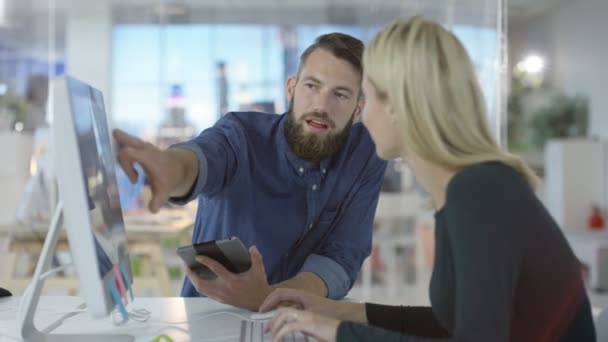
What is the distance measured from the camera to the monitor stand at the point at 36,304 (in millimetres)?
1176

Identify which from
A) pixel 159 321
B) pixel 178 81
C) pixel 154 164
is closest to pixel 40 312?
pixel 159 321

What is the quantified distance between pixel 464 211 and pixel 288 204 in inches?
33.6

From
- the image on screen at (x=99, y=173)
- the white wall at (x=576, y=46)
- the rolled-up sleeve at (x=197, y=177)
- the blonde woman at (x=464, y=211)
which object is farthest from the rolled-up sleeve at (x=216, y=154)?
the white wall at (x=576, y=46)

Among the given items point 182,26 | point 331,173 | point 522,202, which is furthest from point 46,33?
point 522,202

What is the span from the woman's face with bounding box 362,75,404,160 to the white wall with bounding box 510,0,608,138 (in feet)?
28.5

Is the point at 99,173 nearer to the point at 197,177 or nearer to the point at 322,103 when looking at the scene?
the point at 197,177

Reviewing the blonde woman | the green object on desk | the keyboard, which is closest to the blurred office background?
the keyboard

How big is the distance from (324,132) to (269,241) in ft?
0.94

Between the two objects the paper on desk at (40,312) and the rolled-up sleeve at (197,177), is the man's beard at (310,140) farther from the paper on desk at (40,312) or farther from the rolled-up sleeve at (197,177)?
the paper on desk at (40,312)

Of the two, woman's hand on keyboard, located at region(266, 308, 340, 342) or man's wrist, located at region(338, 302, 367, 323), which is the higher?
woman's hand on keyboard, located at region(266, 308, 340, 342)

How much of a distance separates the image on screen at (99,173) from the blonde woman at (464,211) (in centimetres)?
29

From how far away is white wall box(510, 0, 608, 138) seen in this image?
916 centimetres

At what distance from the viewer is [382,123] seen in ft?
3.59

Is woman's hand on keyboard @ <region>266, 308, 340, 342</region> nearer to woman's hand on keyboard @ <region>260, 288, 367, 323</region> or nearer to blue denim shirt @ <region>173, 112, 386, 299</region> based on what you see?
woman's hand on keyboard @ <region>260, 288, 367, 323</region>
